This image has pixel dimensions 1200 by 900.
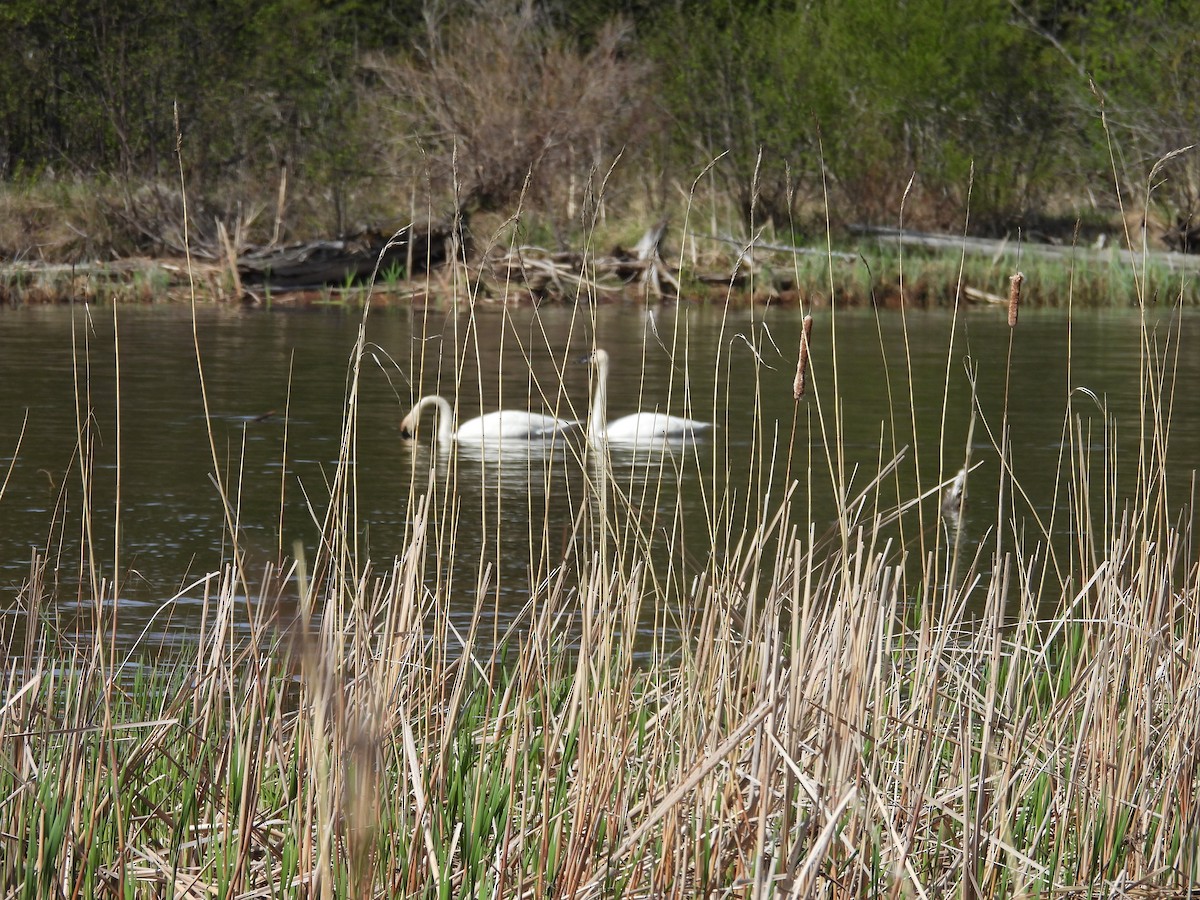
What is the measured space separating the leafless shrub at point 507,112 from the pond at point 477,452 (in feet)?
18.8

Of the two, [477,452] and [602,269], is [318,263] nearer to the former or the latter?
[602,269]

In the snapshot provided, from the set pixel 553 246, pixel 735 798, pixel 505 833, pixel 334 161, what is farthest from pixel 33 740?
pixel 334 161

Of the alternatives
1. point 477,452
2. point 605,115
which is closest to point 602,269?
point 605,115

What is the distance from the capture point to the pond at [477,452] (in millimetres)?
4266

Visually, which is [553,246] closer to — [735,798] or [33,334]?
[33,334]

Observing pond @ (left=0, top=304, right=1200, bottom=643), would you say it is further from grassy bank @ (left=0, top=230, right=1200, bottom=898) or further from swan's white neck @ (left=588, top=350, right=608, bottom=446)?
grassy bank @ (left=0, top=230, right=1200, bottom=898)

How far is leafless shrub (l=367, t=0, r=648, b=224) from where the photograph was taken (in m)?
25.7

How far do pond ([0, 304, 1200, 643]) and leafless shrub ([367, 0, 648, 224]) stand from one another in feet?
18.8

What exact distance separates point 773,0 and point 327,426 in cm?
2644

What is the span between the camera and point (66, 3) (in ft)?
91.0

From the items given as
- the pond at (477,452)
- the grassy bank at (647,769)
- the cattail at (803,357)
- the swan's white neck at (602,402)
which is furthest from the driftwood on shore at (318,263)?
the cattail at (803,357)

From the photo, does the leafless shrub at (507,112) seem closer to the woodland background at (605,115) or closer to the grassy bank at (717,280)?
the woodland background at (605,115)

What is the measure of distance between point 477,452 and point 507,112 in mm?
15713

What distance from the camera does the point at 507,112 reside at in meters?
25.8
